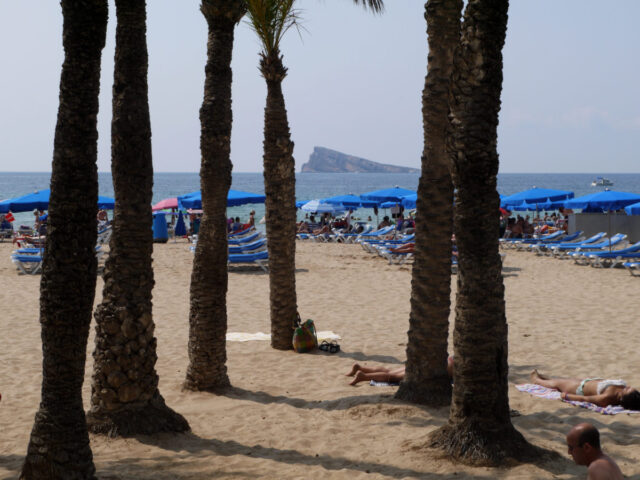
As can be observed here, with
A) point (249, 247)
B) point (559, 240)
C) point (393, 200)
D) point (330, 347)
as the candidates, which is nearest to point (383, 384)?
point (330, 347)

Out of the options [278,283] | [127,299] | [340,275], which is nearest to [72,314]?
[127,299]

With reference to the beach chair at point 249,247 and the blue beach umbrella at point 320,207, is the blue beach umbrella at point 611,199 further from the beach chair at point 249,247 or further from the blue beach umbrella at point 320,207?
the beach chair at point 249,247

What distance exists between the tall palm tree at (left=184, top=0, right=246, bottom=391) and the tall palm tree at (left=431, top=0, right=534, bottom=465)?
301cm

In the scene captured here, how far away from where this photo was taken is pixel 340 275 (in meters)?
18.0

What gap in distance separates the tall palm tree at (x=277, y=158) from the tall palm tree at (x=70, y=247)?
15.8ft

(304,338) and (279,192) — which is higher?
(279,192)

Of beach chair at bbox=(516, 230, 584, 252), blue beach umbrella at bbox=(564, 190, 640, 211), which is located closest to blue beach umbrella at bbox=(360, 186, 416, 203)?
beach chair at bbox=(516, 230, 584, 252)

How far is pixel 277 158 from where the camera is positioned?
9.16m

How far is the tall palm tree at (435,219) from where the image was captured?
21.7 ft

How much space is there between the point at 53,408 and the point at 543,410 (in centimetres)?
430

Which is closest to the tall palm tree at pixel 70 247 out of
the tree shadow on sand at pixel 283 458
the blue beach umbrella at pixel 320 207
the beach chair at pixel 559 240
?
the tree shadow on sand at pixel 283 458

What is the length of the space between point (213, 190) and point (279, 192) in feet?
6.34

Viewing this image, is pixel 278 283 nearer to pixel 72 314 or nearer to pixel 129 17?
pixel 129 17

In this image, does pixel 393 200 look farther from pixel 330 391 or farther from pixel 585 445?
pixel 585 445
